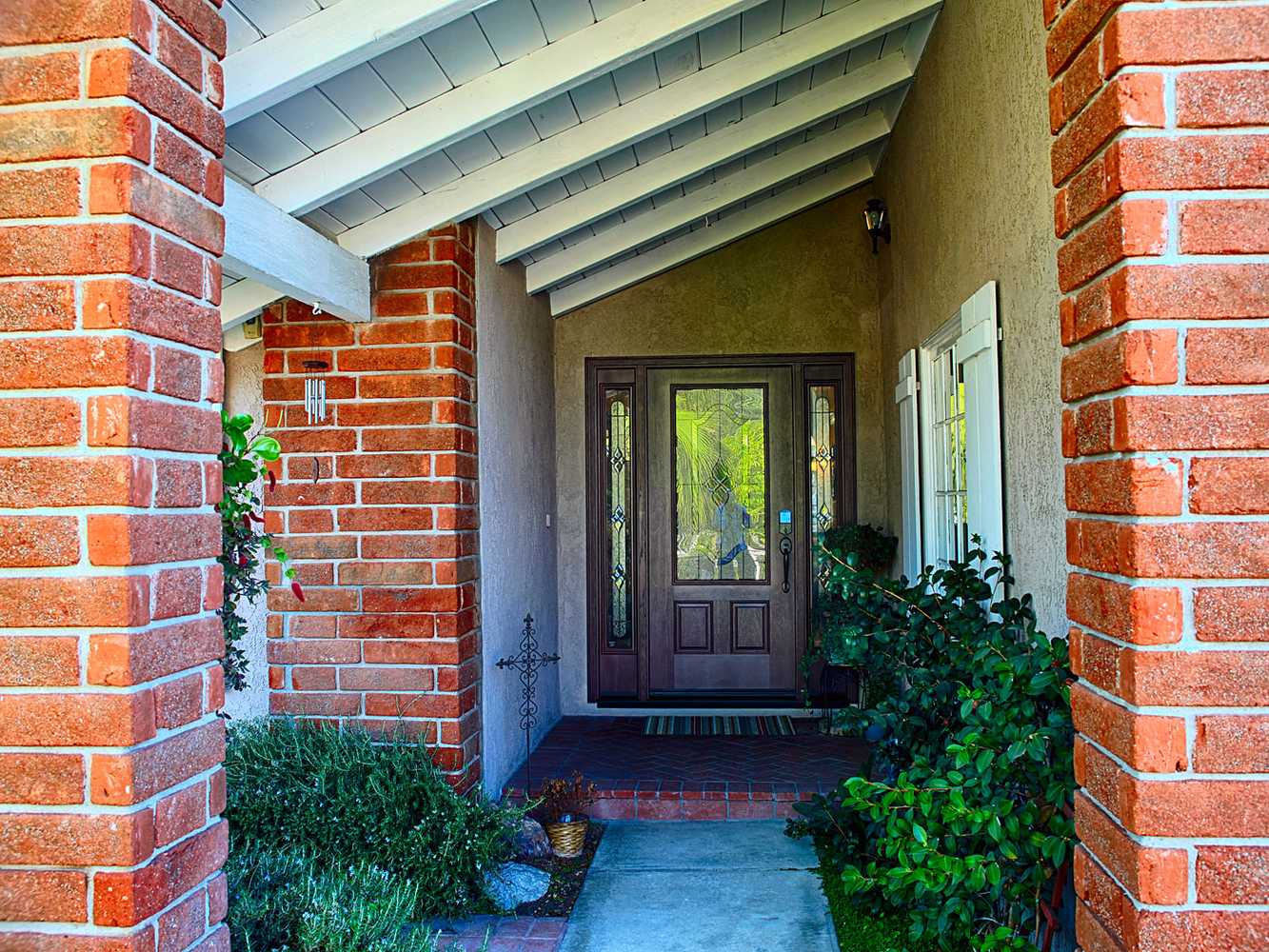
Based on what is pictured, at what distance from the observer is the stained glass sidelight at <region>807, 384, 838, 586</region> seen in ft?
20.5

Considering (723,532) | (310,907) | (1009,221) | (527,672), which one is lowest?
(310,907)

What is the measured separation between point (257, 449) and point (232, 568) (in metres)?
0.56

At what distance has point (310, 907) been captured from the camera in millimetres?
2648

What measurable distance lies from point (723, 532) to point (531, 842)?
9.01ft

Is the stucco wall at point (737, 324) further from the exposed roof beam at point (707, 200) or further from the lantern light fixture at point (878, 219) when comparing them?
the exposed roof beam at point (707, 200)

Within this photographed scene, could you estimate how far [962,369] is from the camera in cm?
398

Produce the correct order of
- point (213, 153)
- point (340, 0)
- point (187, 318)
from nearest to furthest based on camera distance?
point (187, 318) → point (213, 153) → point (340, 0)

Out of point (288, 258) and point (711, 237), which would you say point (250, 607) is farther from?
point (711, 237)

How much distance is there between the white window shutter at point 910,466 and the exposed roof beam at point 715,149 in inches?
49.4

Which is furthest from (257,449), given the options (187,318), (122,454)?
(122,454)

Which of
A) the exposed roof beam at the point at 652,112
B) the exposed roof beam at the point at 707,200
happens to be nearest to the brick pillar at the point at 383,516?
the exposed roof beam at the point at 652,112

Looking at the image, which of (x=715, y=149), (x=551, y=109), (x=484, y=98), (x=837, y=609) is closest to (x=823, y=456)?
(x=837, y=609)

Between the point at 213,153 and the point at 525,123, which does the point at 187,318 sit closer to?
the point at 213,153

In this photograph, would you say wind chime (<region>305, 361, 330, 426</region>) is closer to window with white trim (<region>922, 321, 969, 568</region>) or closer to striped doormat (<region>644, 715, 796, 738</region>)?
window with white trim (<region>922, 321, 969, 568</region>)
